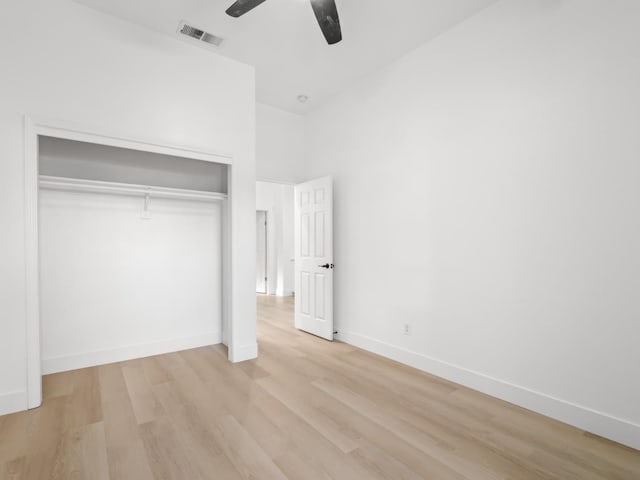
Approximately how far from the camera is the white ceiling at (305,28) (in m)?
2.78

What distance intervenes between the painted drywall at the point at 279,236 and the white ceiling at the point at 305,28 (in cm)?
431

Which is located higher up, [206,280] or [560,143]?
[560,143]

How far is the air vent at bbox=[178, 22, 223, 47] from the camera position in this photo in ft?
10.0

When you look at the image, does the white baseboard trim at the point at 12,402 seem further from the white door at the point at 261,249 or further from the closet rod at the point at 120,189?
the white door at the point at 261,249

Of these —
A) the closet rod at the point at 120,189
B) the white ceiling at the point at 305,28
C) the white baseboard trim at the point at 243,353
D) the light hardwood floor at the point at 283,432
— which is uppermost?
the white ceiling at the point at 305,28

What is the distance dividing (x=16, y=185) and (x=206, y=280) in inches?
78.9

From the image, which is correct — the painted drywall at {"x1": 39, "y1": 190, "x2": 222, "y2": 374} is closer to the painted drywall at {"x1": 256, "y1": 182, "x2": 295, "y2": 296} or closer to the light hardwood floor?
the light hardwood floor

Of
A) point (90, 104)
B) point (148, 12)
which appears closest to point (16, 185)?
point (90, 104)

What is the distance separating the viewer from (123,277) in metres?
3.46

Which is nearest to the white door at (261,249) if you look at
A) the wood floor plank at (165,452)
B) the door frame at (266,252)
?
the door frame at (266,252)

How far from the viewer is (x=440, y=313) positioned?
10.4 feet

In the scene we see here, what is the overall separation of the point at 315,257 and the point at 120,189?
8.00 feet

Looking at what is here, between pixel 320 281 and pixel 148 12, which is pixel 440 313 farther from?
pixel 148 12

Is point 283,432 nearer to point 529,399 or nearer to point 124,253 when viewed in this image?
point 529,399
